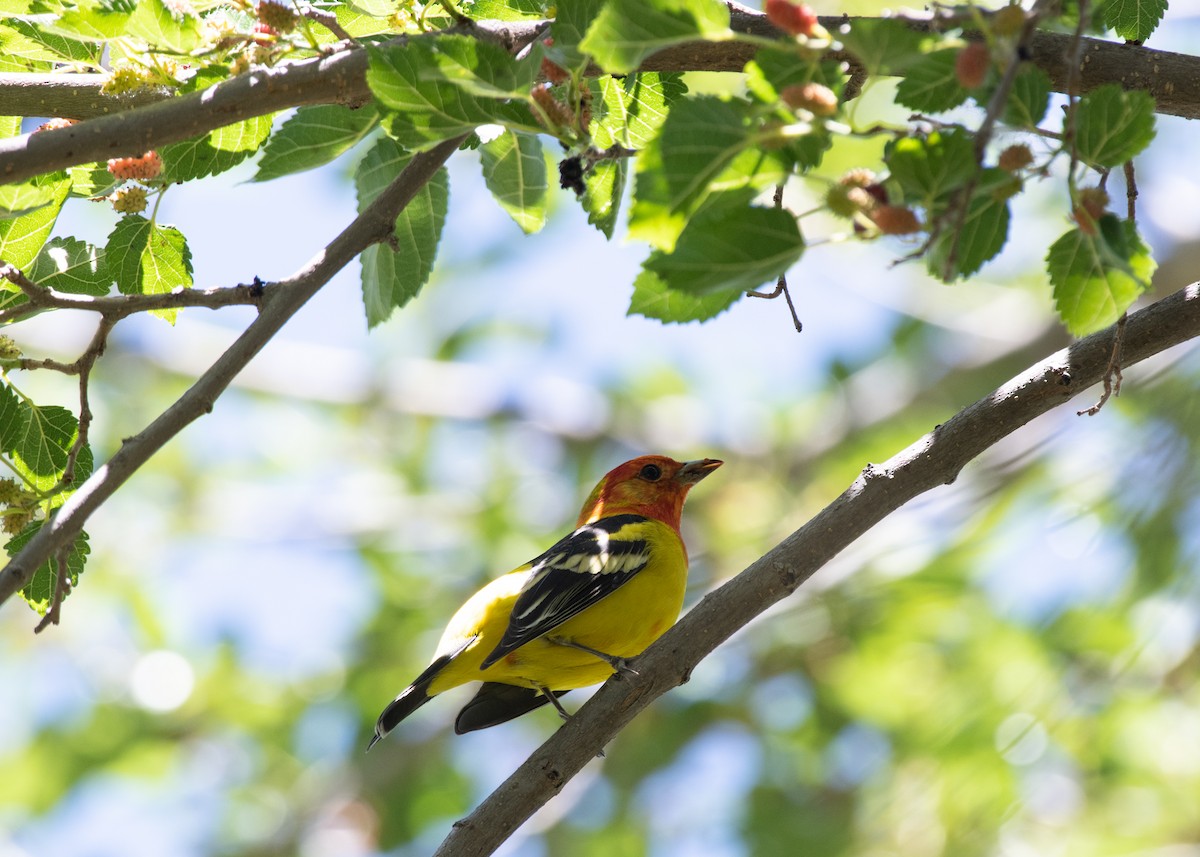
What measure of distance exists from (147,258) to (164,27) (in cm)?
83

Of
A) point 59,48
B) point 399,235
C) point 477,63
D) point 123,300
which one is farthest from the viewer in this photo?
point 399,235

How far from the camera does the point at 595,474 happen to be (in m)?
9.29

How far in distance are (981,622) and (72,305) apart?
21.6 feet

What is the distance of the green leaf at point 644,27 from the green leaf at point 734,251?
0.30 m

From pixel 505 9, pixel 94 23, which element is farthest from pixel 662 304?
pixel 94 23

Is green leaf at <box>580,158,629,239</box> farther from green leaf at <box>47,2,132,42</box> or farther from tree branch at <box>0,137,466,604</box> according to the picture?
green leaf at <box>47,2,132,42</box>

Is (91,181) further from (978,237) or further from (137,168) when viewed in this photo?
(978,237)

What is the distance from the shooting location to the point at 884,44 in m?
1.80

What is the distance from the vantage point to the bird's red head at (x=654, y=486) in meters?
5.97

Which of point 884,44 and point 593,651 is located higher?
point 593,651

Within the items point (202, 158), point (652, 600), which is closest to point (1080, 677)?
point (652, 600)

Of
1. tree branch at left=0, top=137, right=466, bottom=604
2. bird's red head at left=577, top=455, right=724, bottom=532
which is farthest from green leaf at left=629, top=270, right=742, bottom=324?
bird's red head at left=577, top=455, right=724, bottom=532

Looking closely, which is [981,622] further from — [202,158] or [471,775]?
[202,158]

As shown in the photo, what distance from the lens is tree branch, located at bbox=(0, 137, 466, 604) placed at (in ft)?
7.32
